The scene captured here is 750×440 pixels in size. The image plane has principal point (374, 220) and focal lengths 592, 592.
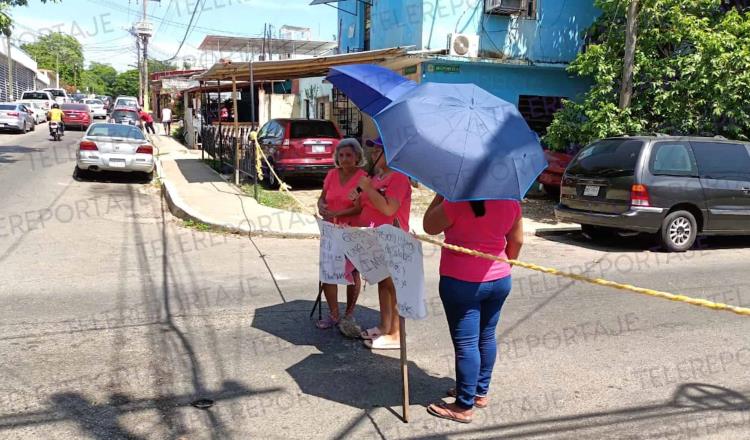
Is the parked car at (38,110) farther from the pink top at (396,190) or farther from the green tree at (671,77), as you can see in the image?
the pink top at (396,190)

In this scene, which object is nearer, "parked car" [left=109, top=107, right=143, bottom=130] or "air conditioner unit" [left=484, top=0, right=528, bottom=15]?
"air conditioner unit" [left=484, top=0, right=528, bottom=15]

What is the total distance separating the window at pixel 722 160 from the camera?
30.7 ft

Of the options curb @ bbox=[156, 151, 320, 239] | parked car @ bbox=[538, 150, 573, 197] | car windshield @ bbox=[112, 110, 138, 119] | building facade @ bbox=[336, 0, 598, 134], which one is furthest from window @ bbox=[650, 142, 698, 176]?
car windshield @ bbox=[112, 110, 138, 119]

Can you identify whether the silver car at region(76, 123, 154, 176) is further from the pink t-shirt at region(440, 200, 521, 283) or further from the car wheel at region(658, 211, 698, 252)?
the pink t-shirt at region(440, 200, 521, 283)

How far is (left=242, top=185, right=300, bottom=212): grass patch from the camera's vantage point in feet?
38.0

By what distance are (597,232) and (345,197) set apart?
276 inches

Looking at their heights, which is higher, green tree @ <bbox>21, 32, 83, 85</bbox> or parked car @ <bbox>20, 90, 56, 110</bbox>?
green tree @ <bbox>21, 32, 83, 85</bbox>

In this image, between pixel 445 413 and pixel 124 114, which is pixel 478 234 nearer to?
pixel 445 413

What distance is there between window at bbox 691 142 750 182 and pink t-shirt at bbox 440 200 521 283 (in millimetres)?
7393

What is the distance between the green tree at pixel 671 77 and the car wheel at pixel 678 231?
299cm

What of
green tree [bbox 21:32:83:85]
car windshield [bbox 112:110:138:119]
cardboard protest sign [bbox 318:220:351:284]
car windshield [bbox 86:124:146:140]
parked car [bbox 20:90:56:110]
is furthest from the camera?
green tree [bbox 21:32:83:85]

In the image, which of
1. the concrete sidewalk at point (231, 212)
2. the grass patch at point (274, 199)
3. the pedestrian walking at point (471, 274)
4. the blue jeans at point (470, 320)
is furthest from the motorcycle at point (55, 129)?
the blue jeans at point (470, 320)

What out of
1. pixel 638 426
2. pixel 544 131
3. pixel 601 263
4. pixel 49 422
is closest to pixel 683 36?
pixel 544 131

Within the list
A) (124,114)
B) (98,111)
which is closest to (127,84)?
(98,111)
